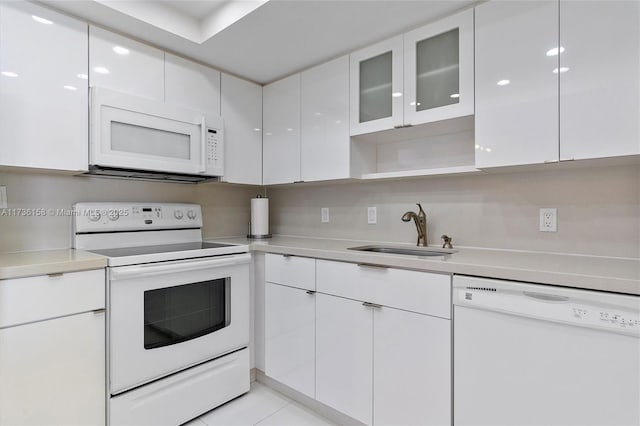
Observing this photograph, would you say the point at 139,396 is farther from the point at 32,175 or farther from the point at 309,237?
the point at 309,237

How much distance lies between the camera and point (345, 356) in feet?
5.59

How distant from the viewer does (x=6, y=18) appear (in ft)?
4.89

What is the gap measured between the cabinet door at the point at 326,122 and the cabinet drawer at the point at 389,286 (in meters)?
0.66

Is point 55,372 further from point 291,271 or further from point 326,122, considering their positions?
point 326,122

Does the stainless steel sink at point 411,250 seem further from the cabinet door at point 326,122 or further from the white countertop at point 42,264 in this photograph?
the white countertop at point 42,264

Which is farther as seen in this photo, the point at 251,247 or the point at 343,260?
the point at 251,247

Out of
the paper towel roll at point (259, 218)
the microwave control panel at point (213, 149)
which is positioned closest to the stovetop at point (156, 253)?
the paper towel roll at point (259, 218)

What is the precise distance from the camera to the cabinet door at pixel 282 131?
237cm

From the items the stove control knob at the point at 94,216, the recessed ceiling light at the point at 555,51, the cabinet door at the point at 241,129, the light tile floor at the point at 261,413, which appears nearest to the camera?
the recessed ceiling light at the point at 555,51

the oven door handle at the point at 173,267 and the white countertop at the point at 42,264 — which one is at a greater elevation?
the white countertop at the point at 42,264

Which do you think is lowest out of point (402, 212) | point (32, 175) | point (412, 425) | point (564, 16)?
point (412, 425)

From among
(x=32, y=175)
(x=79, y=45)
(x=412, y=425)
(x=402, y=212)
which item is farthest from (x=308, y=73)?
(x=412, y=425)

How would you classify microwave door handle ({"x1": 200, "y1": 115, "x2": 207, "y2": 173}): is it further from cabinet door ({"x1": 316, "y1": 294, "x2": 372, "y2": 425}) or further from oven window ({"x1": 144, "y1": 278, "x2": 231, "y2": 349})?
cabinet door ({"x1": 316, "y1": 294, "x2": 372, "y2": 425})

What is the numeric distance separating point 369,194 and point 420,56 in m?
0.91
